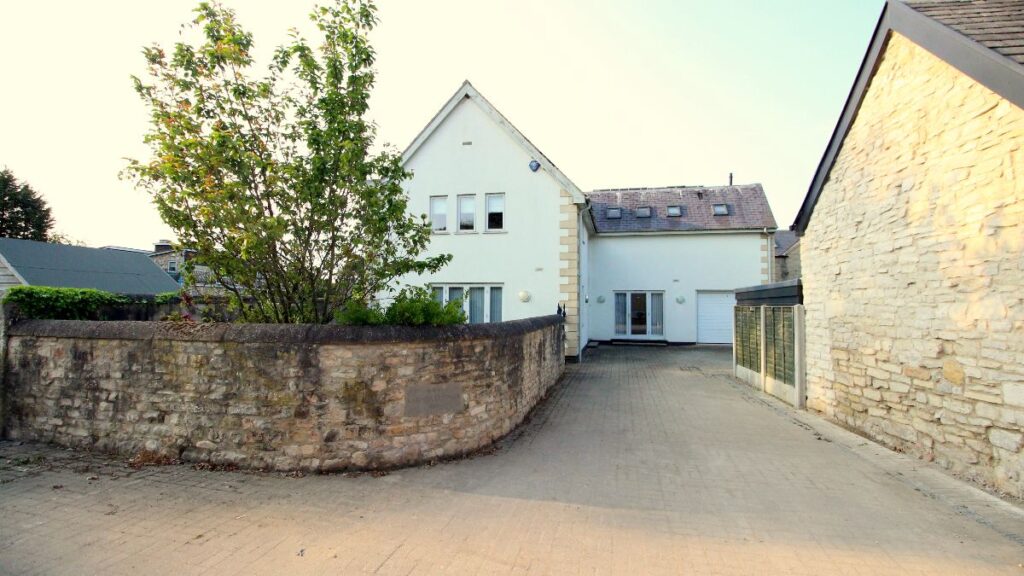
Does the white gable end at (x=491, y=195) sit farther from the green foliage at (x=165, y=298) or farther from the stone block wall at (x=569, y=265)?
the green foliage at (x=165, y=298)

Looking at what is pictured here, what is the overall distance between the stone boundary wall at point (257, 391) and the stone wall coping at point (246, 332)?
15mm

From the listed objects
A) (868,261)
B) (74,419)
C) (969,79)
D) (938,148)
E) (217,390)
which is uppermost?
(969,79)

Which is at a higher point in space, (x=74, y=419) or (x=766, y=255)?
(x=766, y=255)

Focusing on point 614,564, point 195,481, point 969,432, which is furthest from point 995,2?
point 195,481

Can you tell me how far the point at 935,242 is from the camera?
5449 millimetres

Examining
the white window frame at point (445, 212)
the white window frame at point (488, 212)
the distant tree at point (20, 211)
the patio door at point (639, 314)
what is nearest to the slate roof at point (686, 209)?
the patio door at point (639, 314)

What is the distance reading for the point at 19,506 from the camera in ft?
14.3

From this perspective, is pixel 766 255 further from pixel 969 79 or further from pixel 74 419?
pixel 74 419

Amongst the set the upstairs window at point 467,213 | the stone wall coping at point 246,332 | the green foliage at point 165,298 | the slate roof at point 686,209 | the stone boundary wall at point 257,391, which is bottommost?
the stone boundary wall at point 257,391

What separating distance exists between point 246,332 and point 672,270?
1767cm

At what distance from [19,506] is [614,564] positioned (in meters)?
5.34

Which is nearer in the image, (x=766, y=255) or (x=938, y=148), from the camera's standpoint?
(x=938, y=148)

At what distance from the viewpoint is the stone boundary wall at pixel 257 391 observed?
5250mm

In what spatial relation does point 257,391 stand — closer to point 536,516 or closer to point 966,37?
point 536,516
